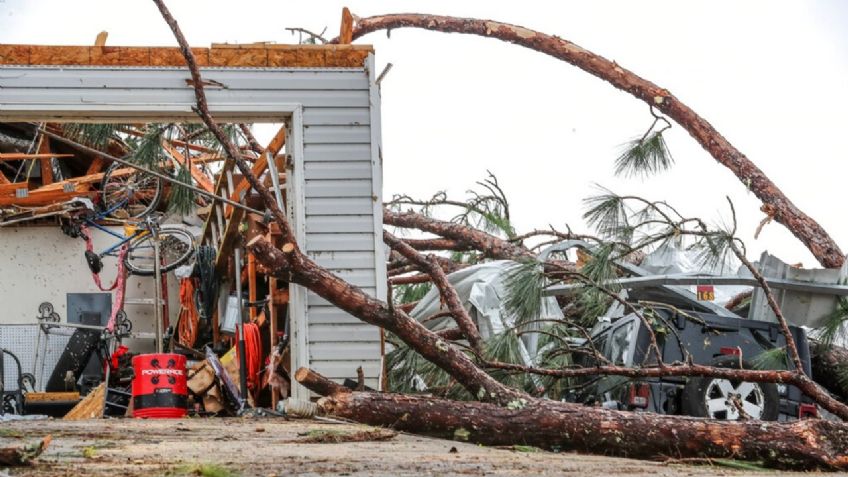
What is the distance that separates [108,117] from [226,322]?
2.74 meters

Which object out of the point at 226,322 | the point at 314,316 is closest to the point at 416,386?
the point at 314,316

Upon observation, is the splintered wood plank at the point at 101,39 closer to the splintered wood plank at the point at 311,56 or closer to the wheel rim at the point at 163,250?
the splintered wood plank at the point at 311,56

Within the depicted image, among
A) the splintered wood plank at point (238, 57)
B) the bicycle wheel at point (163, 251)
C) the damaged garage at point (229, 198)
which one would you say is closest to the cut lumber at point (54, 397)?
the damaged garage at point (229, 198)

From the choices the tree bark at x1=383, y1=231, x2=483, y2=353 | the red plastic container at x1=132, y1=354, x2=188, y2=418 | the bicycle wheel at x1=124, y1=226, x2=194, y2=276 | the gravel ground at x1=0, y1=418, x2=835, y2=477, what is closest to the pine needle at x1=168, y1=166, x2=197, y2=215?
the bicycle wheel at x1=124, y1=226, x2=194, y2=276

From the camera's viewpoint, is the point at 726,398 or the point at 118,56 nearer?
the point at 726,398

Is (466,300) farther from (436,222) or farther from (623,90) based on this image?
(623,90)

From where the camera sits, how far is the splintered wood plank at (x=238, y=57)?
1048cm

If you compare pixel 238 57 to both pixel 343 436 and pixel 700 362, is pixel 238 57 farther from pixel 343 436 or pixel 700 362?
pixel 343 436

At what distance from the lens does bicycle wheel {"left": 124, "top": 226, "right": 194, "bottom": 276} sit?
14281 mm

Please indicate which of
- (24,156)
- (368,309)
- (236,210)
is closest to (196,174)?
(24,156)

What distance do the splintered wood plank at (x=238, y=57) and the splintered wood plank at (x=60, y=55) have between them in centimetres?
99

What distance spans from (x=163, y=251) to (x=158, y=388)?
4.44 m

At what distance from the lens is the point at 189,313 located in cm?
1414

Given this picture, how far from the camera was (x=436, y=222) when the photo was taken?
13023mm
